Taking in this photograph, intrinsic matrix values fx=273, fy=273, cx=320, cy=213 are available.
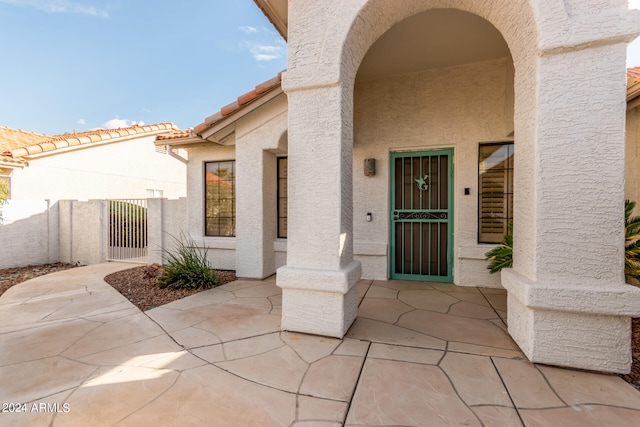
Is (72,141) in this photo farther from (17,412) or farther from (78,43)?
(17,412)

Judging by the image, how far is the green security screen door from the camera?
578 cm

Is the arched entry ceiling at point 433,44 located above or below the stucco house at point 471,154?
above

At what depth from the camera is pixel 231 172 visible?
7.46 m

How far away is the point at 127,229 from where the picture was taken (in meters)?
8.62

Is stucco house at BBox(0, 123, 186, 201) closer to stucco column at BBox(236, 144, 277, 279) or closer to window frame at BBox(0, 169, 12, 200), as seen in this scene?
window frame at BBox(0, 169, 12, 200)

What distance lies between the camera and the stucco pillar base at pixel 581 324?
2.46 m

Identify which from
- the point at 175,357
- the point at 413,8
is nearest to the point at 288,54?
the point at 413,8

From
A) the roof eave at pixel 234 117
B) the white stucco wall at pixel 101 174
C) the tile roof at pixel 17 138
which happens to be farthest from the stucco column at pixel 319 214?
the tile roof at pixel 17 138

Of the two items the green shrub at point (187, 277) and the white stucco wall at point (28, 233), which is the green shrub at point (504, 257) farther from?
the white stucco wall at point (28, 233)

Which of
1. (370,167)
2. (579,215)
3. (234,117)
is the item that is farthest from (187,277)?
(579,215)

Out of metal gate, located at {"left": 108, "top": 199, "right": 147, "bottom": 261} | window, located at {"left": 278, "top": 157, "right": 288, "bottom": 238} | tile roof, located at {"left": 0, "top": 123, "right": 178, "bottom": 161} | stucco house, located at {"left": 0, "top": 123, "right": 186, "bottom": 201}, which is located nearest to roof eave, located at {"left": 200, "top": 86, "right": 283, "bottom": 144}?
window, located at {"left": 278, "top": 157, "right": 288, "bottom": 238}

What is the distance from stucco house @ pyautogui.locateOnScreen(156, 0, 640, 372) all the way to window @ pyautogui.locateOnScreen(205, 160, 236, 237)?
2.04 meters

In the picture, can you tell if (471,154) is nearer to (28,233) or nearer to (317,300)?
(317,300)

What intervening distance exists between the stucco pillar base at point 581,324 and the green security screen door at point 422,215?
310 centimetres
